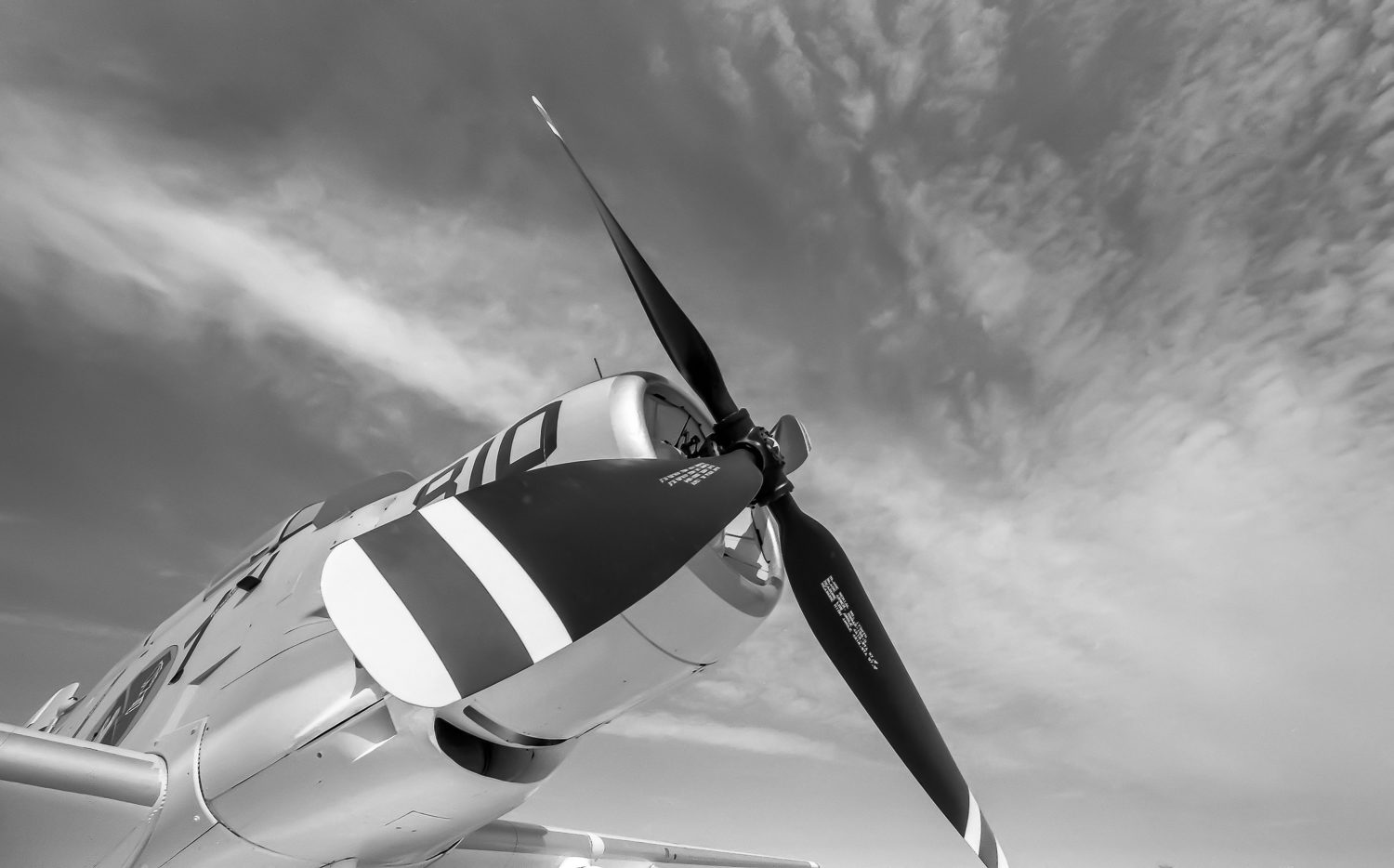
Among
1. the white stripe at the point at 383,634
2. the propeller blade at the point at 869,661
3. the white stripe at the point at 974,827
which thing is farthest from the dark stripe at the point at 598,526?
the white stripe at the point at 974,827

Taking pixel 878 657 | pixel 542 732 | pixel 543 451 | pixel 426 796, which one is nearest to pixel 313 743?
pixel 426 796

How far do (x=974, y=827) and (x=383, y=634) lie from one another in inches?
212

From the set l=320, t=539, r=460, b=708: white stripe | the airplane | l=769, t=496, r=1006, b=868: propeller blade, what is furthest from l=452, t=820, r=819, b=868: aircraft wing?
l=320, t=539, r=460, b=708: white stripe

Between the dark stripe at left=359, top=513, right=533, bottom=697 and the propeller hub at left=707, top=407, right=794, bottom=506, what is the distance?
2.31 m

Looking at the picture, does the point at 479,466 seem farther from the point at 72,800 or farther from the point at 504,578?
the point at 72,800

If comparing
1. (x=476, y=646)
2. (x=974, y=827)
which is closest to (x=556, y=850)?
(x=974, y=827)

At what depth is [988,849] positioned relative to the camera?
6.47 metres

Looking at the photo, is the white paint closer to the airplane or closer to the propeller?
the airplane

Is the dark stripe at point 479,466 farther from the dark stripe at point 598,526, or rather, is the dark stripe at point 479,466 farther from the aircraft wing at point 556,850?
the aircraft wing at point 556,850

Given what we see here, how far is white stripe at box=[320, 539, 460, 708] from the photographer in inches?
140

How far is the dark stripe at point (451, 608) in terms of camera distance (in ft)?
12.0

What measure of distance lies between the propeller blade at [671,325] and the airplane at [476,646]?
0.02m

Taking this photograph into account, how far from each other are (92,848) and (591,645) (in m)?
4.07

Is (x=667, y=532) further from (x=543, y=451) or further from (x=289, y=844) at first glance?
(x=289, y=844)
